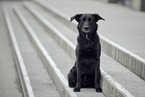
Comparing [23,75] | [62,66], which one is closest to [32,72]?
[23,75]

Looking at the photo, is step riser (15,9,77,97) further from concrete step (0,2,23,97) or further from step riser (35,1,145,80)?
step riser (35,1,145,80)

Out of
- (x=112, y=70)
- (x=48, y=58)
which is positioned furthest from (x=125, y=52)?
(x=48, y=58)

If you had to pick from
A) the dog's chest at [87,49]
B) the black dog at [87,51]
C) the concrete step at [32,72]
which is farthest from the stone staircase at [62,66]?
the dog's chest at [87,49]

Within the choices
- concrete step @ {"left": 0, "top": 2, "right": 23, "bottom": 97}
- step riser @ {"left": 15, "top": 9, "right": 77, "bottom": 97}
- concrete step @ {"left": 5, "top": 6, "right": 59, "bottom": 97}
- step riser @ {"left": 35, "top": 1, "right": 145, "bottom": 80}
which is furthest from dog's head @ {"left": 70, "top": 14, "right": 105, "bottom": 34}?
concrete step @ {"left": 0, "top": 2, "right": 23, "bottom": 97}

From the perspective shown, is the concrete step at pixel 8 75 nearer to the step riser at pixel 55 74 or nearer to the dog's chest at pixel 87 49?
the step riser at pixel 55 74

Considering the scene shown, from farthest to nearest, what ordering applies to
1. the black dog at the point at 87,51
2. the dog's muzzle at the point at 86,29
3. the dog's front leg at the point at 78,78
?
the dog's front leg at the point at 78,78, the black dog at the point at 87,51, the dog's muzzle at the point at 86,29

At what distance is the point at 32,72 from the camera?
24.7 ft

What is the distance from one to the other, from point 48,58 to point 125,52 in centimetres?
227

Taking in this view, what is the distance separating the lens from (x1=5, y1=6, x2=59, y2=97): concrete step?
602 cm

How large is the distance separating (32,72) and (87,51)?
311 cm

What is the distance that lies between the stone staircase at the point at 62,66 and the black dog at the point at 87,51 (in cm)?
20

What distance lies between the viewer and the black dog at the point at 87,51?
4633 mm

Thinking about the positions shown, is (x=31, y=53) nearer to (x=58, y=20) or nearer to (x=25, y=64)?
(x=25, y=64)

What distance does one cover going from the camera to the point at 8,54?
35.0ft
